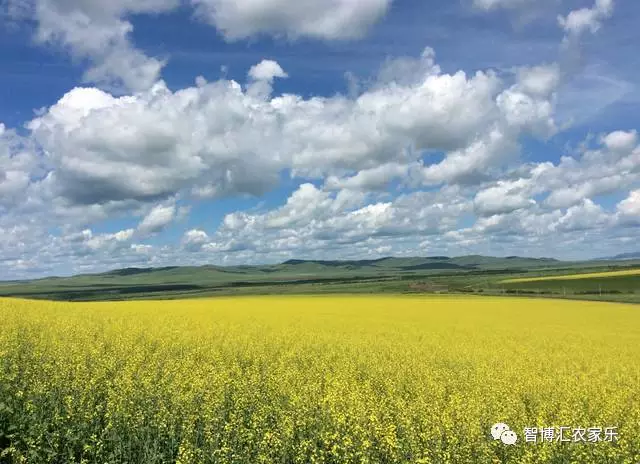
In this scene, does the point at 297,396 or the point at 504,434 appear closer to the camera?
the point at 504,434

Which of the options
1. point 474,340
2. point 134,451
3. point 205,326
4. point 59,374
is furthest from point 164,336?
point 474,340

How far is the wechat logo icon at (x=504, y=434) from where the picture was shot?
30.3ft

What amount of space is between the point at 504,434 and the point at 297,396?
4.53 meters

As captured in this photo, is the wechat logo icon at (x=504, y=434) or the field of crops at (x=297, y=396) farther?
the wechat logo icon at (x=504, y=434)

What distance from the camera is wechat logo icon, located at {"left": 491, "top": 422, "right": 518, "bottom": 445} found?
9.23 meters

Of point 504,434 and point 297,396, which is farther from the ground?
point 297,396

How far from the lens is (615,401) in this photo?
11812 millimetres

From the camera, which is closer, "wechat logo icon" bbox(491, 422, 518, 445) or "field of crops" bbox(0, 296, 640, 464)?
"field of crops" bbox(0, 296, 640, 464)

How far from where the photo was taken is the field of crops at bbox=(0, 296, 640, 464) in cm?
845

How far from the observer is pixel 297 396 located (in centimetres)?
1102

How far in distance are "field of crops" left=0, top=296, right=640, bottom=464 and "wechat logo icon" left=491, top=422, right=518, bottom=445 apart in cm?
16

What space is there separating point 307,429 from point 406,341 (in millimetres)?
13105

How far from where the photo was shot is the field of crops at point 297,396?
845cm

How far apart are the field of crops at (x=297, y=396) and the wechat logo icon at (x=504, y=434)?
159 millimetres
